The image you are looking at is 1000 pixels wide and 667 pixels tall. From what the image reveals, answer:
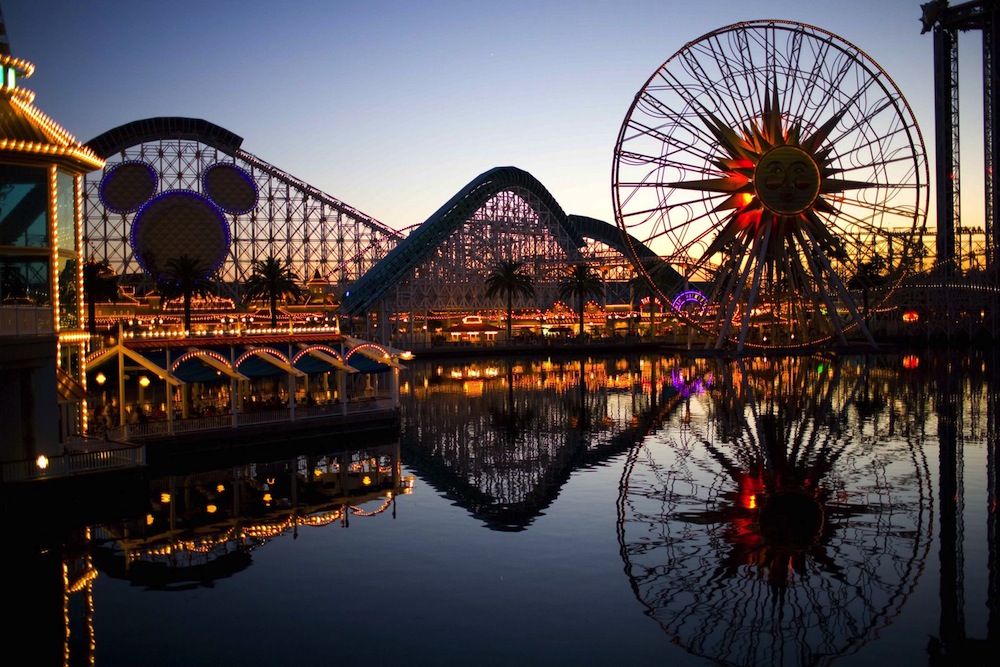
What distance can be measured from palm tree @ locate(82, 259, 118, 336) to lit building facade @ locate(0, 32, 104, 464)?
26765 mm

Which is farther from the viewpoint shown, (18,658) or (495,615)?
(495,615)

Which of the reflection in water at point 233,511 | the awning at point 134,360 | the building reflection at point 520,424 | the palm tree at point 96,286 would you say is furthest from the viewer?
the palm tree at point 96,286

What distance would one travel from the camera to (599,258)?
10056 cm

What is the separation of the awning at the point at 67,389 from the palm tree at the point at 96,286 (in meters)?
28.3

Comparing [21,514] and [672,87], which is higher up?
[672,87]

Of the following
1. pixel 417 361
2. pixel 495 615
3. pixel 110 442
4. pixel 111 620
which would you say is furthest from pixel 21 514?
pixel 417 361

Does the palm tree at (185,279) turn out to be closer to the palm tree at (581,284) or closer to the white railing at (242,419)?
the white railing at (242,419)

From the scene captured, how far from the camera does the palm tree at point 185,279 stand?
219ft

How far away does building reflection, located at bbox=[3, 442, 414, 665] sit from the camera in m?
17.1

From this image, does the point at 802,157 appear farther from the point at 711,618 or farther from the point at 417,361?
the point at 711,618

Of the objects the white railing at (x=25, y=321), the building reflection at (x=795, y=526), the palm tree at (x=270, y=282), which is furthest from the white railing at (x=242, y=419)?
the palm tree at (x=270, y=282)

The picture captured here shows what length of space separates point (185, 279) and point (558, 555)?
51999 millimetres

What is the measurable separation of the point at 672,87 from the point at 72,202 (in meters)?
35.4

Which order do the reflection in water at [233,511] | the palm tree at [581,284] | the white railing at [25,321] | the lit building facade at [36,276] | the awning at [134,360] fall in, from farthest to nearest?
the palm tree at [581,284] → the awning at [134,360] → the lit building facade at [36,276] → the white railing at [25,321] → the reflection in water at [233,511]
